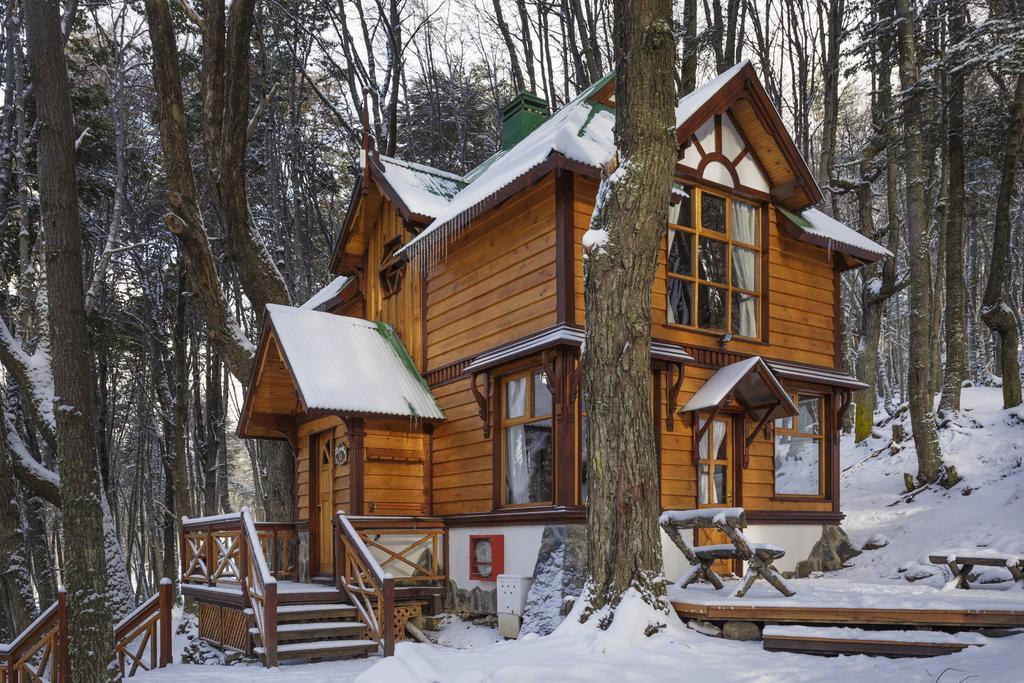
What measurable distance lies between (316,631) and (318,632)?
0.03m

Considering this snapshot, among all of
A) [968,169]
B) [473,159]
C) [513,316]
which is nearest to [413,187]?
[513,316]

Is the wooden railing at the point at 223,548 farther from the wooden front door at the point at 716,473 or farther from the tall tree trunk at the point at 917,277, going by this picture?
the tall tree trunk at the point at 917,277

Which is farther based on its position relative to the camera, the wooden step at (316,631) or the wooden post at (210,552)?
the wooden post at (210,552)

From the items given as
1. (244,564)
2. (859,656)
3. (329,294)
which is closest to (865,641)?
(859,656)

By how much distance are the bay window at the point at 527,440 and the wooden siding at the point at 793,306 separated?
208 centimetres

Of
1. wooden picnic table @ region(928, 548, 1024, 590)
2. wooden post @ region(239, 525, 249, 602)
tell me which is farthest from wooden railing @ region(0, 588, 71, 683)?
wooden picnic table @ region(928, 548, 1024, 590)

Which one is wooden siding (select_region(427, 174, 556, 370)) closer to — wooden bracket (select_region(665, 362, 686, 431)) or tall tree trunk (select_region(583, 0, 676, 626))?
wooden bracket (select_region(665, 362, 686, 431))

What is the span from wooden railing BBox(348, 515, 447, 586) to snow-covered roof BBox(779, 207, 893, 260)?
7005 millimetres

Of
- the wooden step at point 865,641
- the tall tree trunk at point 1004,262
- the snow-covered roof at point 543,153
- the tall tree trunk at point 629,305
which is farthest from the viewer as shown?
the tall tree trunk at point 1004,262

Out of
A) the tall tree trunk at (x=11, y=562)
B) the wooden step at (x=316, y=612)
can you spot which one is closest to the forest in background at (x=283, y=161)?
the tall tree trunk at (x=11, y=562)

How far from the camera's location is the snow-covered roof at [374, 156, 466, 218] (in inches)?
538

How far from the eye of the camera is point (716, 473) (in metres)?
12.5

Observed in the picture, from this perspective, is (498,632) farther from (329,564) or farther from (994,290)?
(994,290)

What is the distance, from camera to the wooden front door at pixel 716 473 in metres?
12.1
